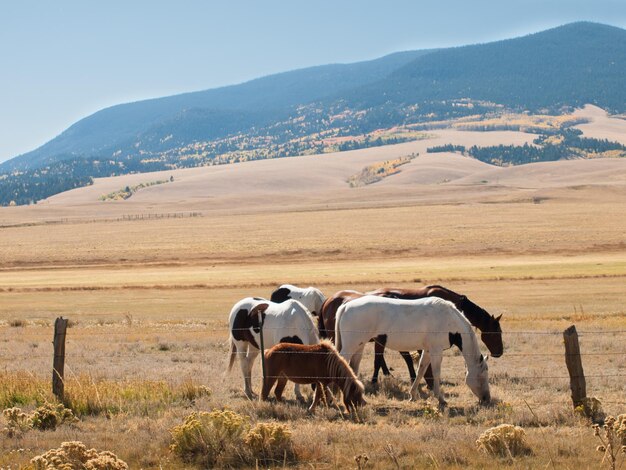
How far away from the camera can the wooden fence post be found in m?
12.3

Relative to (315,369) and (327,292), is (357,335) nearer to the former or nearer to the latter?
(315,369)

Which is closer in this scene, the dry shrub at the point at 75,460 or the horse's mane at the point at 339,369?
the dry shrub at the point at 75,460

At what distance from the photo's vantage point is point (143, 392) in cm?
1297

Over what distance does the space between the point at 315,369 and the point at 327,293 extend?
2564cm

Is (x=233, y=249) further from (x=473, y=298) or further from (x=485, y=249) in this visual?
(x=473, y=298)

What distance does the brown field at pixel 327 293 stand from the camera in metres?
10.5

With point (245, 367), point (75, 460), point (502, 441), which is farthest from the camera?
point (245, 367)

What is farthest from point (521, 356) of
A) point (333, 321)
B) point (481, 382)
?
point (481, 382)

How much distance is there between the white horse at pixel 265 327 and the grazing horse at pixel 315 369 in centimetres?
111

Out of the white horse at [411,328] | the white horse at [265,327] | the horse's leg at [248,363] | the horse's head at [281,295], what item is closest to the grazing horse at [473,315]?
the white horse at [411,328]

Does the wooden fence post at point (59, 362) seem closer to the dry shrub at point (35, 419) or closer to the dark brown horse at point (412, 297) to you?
the dry shrub at point (35, 419)

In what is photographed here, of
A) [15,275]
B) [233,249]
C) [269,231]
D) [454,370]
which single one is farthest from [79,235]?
[454,370]

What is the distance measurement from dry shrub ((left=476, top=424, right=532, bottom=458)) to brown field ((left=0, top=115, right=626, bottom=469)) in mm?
149

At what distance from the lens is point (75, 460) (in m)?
8.89
